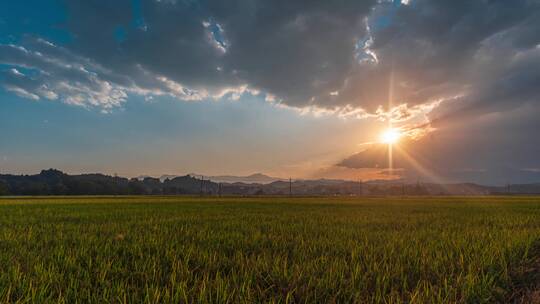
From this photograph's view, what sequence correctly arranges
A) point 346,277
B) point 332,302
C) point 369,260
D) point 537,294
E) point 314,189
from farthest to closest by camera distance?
point 314,189 < point 369,260 < point 346,277 < point 537,294 < point 332,302

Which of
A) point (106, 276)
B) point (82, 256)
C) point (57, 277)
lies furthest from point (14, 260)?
point (106, 276)

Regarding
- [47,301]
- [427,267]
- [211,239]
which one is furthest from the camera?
[211,239]

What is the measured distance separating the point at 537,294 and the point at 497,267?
0.92m

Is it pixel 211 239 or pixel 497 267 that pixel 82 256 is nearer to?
pixel 211 239

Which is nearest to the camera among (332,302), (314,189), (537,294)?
(332,302)

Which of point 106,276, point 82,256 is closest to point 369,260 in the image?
point 106,276

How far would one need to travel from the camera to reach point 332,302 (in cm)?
253

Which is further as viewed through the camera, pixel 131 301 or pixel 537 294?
pixel 537 294

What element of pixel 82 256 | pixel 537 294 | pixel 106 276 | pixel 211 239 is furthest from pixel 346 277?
pixel 82 256

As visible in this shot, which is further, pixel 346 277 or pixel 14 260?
pixel 14 260

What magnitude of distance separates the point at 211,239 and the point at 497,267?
4582 millimetres

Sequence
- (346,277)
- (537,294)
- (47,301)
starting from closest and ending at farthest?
1. (47,301)
2. (537,294)
3. (346,277)

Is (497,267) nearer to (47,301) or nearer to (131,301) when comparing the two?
(131,301)

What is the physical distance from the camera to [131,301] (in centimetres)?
248
